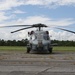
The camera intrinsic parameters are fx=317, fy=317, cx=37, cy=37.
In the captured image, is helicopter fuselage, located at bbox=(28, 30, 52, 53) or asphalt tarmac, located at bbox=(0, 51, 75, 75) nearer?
asphalt tarmac, located at bbox=(0, 51, 75, 75)

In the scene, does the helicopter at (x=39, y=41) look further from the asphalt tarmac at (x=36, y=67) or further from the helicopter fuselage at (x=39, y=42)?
the asphalt tarmac at (x=36, y=67)

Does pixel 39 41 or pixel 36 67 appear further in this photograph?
pixel 39 41

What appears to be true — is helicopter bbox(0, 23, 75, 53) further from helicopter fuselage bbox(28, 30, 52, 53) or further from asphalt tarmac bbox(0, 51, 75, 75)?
asphalt tarmac bbox(0, 51, 75, 75)

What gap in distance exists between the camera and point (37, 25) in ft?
137

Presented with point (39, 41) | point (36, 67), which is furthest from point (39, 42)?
point (36, 67)

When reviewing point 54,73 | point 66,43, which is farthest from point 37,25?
point 66,43

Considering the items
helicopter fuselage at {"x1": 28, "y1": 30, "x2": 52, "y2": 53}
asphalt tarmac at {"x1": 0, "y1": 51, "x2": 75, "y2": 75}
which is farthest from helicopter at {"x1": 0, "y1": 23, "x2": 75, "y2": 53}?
asphalt tarmac at {"x1": 0, "y1": 51, "x2": 75, "y2": 75}

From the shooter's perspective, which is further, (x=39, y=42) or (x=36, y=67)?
(x=39, y=42)

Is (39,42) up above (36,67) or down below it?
above

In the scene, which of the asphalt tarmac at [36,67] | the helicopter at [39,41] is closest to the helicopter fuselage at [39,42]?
the helicopter at [39,41]

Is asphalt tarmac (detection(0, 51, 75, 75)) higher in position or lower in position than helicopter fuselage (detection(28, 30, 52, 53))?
lower

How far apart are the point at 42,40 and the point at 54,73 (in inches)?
964

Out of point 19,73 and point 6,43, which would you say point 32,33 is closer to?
point 19,73

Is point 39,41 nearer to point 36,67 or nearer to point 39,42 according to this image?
point 39,42
